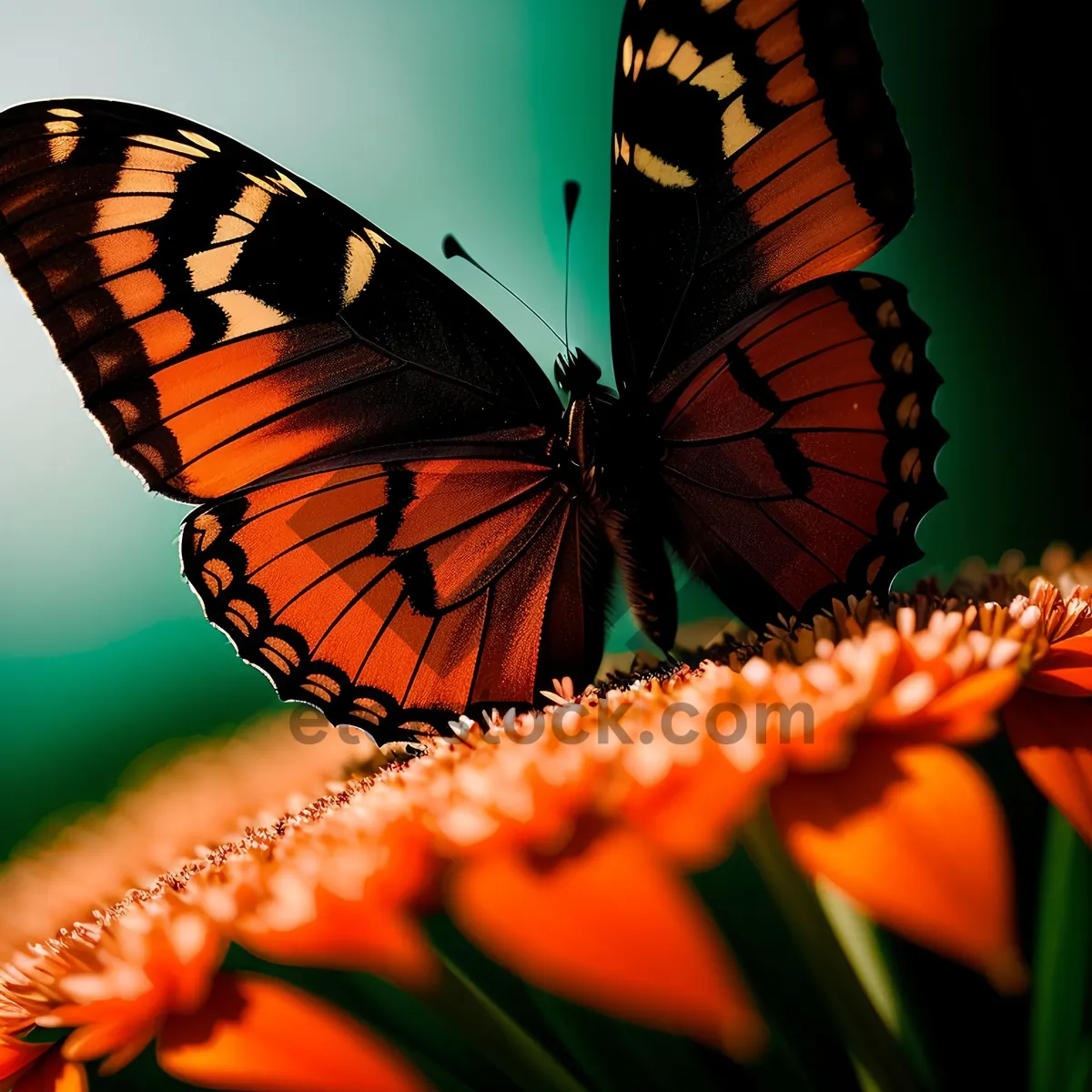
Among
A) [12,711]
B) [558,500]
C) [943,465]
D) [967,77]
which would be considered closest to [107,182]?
[558,500]

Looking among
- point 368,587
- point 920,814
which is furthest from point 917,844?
point 368,587

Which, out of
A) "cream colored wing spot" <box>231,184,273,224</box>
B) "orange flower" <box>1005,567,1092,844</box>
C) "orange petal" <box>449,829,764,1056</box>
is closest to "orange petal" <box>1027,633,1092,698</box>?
"orange flower" <box>1005,567,1092,844</box>

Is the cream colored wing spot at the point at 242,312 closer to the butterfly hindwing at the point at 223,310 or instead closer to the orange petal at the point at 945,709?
the butterfly hindwing at the point at 223,310

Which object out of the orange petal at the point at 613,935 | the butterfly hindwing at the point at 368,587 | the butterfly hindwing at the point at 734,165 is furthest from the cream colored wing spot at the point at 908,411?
the orange petal at the point at 613,935

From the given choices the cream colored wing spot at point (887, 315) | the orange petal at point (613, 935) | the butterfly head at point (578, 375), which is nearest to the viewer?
the orange petal at point (613, 935)

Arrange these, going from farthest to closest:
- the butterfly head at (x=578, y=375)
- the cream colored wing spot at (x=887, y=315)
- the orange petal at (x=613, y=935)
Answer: the butterfly head at (x=578, y=375) → the cream colored wing spot at (x=887, y=315) → the orange petal at (x=613, y=935)

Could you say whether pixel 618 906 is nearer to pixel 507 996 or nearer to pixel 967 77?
pixel 507 996

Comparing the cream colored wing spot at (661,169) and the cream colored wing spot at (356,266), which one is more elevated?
the cream colored wing spot at (356,266)
